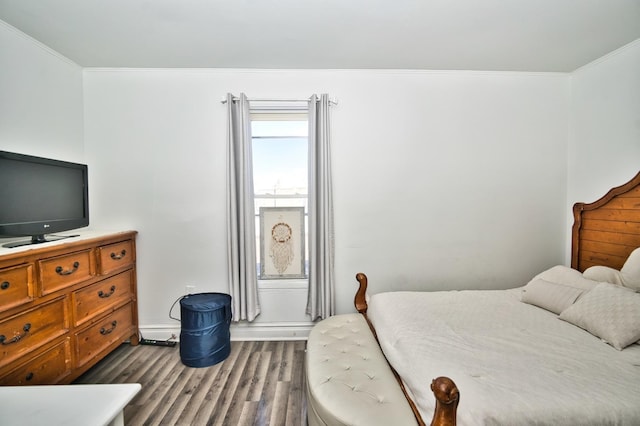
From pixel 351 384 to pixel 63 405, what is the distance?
3.94 feet

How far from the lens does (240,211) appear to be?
113 inches

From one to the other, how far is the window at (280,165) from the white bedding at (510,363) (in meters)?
1.38

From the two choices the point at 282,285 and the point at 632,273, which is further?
the point at 282,285

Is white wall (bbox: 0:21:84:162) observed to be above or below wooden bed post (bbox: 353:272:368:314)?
above

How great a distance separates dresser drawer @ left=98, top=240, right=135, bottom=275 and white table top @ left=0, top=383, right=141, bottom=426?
1650 mm

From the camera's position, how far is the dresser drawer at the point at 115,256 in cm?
243

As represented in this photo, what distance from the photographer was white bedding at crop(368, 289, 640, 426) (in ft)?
4.00

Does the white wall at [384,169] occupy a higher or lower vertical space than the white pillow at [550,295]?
higher

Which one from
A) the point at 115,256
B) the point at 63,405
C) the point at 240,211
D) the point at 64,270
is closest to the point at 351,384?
the point at 63,405

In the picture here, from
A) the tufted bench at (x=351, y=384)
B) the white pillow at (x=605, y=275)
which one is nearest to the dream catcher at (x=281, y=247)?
the tufted bench at (x=351, y=384)

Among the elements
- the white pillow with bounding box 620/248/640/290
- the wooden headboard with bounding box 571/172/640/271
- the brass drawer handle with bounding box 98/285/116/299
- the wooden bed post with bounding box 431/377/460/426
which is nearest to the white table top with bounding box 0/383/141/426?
the wooden bed post with bounding box 431/377/460/426

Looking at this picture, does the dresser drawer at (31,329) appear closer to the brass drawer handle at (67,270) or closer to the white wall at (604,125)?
the brass drawer handle at (67,270)

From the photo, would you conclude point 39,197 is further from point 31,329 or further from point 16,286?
point 31,329

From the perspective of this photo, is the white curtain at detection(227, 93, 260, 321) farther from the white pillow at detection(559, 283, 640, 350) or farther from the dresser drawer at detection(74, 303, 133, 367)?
the white pillow at detection(559, 283, 640, 350)
